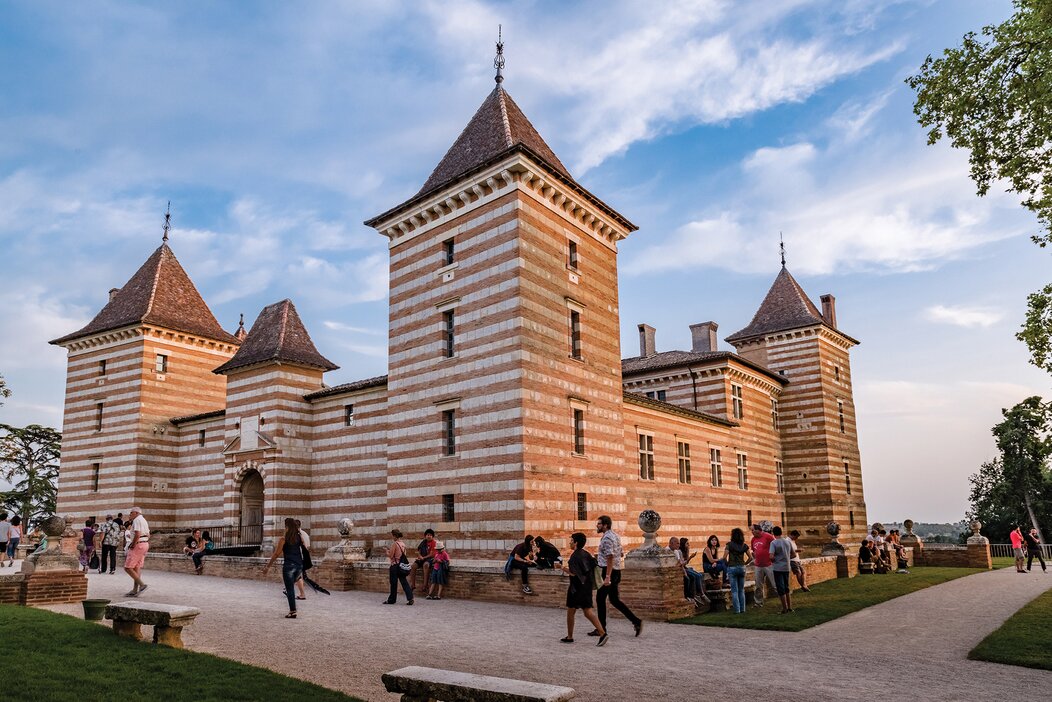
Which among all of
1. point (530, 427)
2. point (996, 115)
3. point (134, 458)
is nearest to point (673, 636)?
point (530, 427)

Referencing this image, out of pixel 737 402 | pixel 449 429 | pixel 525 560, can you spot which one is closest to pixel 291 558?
pixel 525 560

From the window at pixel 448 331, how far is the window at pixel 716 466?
49.8ft

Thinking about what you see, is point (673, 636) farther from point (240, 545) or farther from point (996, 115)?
point (240, 545)

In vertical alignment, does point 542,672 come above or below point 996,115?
below

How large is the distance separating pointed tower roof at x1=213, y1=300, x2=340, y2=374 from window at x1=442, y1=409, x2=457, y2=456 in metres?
8.98

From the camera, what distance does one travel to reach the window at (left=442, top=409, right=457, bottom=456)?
20703mm

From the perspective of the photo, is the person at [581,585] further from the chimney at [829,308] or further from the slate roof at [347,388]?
the chimney at [829,308]

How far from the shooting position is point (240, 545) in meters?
26.7

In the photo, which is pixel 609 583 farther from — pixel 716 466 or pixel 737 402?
pixel 737 402

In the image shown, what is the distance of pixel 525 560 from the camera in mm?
15750

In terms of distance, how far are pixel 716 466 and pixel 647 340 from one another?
9.95 meters

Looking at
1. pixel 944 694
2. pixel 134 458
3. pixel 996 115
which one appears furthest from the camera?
pixel 134 458

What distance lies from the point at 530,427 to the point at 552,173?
7520 millimetres

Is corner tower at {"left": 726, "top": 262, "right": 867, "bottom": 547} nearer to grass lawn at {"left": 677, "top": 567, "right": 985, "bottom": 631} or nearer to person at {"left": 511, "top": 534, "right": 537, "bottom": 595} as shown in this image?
grass lawn at {"left": 677, "top": 567, "right": 985, "bottom": 631}
